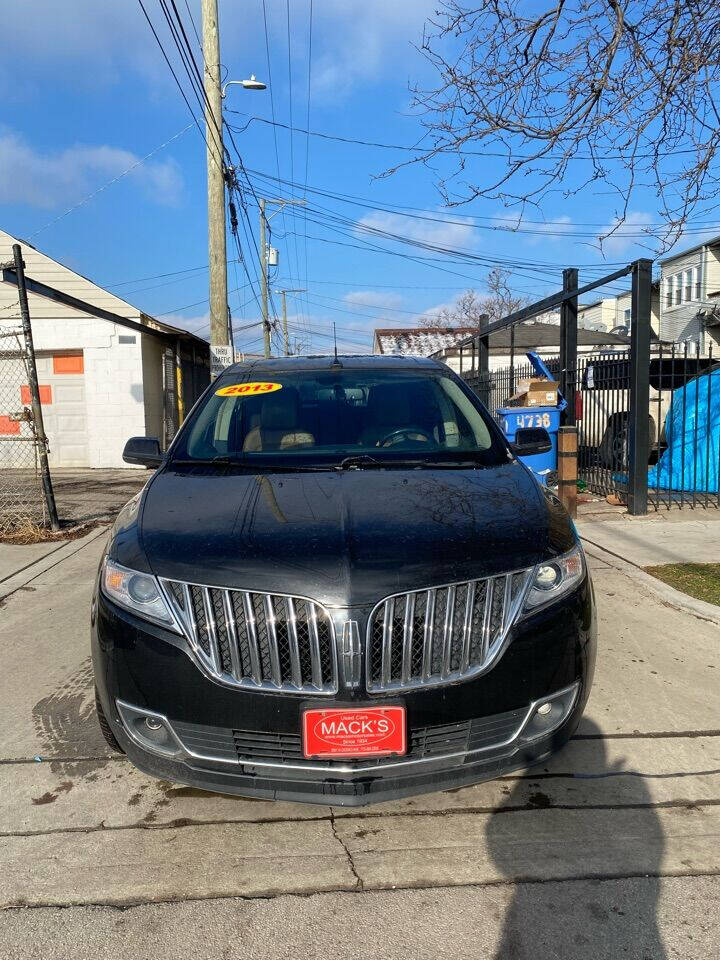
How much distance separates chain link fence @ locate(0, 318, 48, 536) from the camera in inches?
320

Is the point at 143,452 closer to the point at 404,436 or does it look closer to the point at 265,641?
the point at 404,436

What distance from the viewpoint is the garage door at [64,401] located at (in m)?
15.6

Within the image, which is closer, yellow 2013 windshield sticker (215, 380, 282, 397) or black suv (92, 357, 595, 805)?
black suv (92, 357, 595, 805)

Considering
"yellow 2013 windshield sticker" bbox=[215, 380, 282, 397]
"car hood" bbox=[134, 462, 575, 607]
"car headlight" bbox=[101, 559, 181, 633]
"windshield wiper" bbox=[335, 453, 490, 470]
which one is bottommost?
"car headlight" bbox=[101, 559, 181, 633]

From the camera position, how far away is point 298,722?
7.48ft

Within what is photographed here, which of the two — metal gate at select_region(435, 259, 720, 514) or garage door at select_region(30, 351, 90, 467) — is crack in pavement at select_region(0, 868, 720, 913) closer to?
metal gate at select_region(435, 259, 720, 514)

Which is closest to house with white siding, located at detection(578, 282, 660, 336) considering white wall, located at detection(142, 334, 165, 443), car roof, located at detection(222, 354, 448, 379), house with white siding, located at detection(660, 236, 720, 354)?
house with white siding, located at detection(660, 236, 720, 354)

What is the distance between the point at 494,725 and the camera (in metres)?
2.41

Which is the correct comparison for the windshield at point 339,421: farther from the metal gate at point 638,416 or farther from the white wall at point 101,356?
the white wall at point 101,356

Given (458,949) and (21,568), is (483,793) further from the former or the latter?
(21,568)

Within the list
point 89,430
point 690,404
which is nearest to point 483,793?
point 690,404

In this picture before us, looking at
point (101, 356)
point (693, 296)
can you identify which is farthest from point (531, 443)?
point (693, 296)

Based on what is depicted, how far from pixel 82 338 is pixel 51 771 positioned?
13623 millimetres

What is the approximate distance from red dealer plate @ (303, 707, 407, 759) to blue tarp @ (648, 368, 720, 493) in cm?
770
